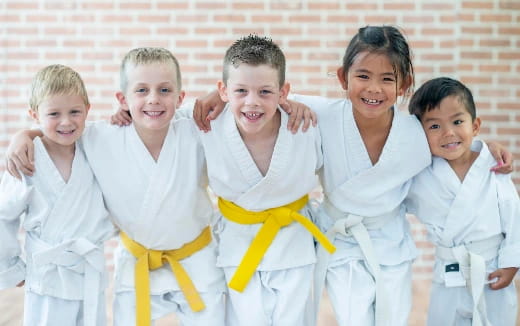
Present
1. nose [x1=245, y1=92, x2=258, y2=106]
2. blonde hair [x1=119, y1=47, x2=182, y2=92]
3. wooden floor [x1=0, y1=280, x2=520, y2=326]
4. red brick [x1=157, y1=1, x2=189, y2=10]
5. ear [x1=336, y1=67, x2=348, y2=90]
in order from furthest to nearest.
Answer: red brick [x1=157, y1=1, x2=189, y2=10] → wooden floor [x1=0, y1=280, x2=520, y2=326] → ear [x1=336, y1=67, x2=348, y2=90] → blonde hair [x1=119, y1=47, x2=182, y2=92] → nose [x1=245, y1=92, x2=258, y2=106]

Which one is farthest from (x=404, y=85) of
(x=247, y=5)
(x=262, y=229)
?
(x=247, y=5)

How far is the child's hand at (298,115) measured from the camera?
2.21 m

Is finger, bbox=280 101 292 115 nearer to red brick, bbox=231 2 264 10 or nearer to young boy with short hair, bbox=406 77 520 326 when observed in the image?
young boy with short hair, bbox=406 77 520 326

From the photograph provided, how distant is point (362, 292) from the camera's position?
2232mm

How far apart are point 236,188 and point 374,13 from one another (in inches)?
79.0

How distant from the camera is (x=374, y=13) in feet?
12.4

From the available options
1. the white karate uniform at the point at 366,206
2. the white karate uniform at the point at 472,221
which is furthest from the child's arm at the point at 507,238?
the white karate uniform at the point at 366,206

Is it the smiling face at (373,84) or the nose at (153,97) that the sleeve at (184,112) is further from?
the smiling face at (373,84)

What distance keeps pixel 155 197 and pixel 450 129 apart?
1.10 meters

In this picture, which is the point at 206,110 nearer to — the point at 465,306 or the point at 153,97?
the point at 153,97

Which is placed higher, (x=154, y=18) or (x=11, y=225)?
(x=154, y=18)

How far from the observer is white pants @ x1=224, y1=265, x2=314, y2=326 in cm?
219

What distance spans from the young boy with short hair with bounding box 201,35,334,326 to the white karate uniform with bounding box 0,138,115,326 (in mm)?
463

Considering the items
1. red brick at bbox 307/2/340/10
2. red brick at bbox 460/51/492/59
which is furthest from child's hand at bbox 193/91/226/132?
red brick at bbox 460/51/492/59
